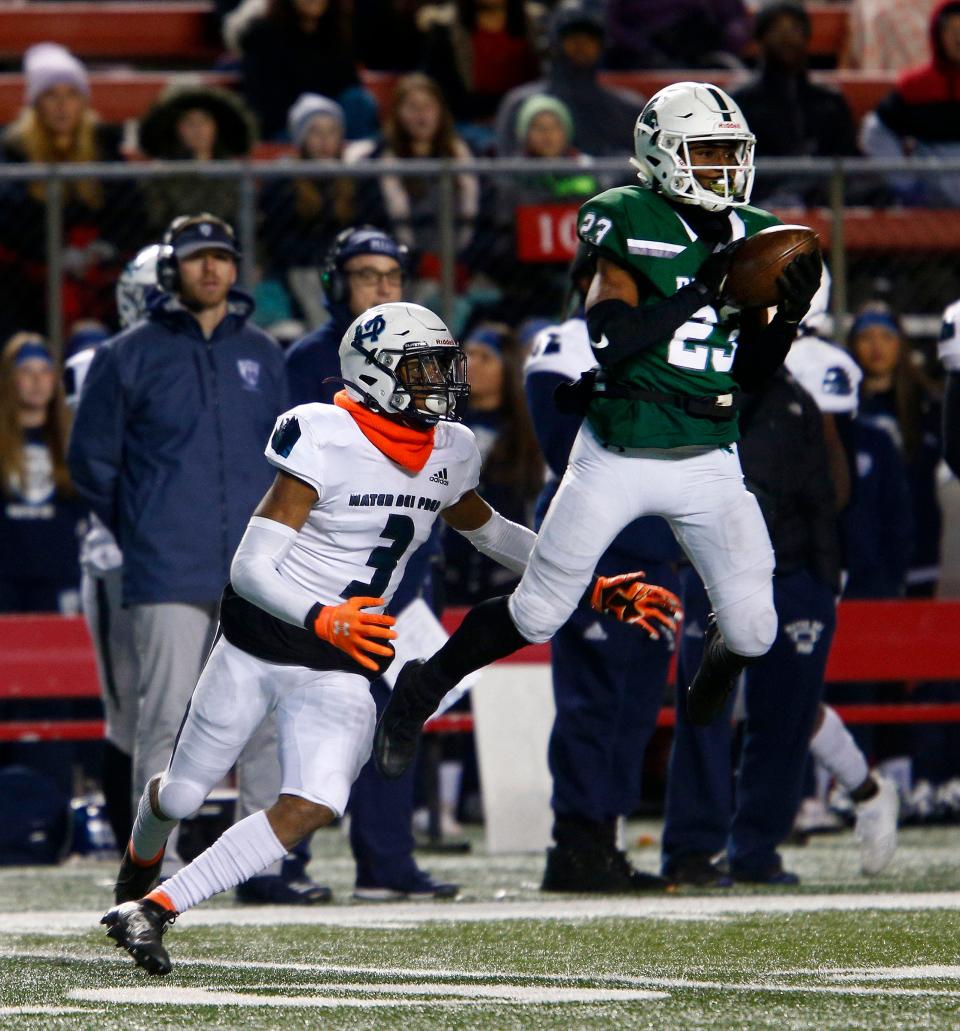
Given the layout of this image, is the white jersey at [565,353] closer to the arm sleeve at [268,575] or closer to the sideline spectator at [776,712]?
the sideline spectator at [776,712]

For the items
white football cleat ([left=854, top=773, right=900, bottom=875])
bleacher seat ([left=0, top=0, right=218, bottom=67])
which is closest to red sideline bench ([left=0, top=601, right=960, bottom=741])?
white football cleat ([left=854, top=773, right=900, bottom=875])

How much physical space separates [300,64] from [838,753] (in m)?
5.28

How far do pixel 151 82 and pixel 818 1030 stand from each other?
849 cm

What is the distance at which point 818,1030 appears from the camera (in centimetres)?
Result: 371

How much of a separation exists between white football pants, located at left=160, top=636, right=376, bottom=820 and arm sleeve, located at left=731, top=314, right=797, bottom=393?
4.12 feet

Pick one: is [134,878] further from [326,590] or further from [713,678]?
[713,678]

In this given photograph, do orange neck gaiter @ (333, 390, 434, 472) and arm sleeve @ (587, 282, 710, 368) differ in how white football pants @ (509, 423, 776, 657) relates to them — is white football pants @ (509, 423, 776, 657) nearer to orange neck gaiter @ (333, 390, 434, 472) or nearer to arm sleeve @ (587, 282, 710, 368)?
arm sleeve @ (587, 282, 710, 368)

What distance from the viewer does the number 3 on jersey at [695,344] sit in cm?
518

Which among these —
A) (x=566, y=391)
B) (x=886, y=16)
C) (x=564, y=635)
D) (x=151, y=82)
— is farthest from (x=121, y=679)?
(x=886, y=16)

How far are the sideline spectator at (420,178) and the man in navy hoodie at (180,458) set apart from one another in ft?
6.04

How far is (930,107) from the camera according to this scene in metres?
10.4

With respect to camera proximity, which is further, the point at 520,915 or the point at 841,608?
the point at 841,608

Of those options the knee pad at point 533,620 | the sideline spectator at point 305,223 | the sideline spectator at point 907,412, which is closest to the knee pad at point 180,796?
the knee pad at point 533,620

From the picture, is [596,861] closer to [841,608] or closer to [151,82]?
[841,608]
